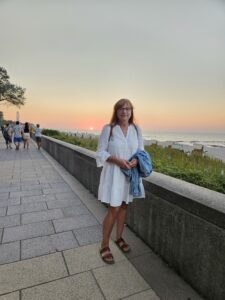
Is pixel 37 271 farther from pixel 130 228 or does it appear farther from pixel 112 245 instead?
pixel 130 228

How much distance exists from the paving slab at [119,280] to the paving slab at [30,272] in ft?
1.46

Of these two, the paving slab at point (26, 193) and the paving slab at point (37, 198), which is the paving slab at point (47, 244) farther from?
the paving slab at point (26, 193)

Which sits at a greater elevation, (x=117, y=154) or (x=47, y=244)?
(x=117, y=154)

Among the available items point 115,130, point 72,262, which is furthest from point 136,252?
point 115,130

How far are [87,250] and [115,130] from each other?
1.72 m

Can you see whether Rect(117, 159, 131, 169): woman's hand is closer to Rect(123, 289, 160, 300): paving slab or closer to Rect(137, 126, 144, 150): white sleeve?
Rect(137, 126, 144, 150): white sleeve

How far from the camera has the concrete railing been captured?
6.04 feet

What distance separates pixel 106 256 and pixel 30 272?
2.99 ft

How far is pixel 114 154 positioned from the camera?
93.0 inches

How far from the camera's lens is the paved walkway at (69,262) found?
208cm

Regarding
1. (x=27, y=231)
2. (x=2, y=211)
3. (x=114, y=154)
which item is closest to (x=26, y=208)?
(x=2, y=211)

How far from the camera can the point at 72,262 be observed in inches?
99.1

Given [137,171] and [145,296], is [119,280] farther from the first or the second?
[137,171]

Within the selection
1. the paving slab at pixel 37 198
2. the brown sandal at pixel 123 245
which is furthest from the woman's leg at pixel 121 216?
the paving slab at pixel 37 198
